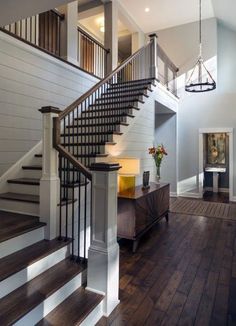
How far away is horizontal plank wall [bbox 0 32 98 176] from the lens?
367 centimetres

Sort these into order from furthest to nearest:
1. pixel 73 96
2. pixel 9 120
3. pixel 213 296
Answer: pixel 73 96 → pixel 9 120 → pixel 213 296

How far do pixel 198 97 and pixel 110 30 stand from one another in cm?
338

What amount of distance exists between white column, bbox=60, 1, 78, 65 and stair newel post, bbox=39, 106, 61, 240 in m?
3.26

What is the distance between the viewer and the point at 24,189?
3.48m

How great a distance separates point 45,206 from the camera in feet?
8.64

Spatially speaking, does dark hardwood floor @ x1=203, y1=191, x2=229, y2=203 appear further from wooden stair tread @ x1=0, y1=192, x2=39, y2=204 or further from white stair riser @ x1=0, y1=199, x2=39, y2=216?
white stair riser @ x1=0, y1=199, x2=39, y2=216

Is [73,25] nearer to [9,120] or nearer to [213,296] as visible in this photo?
[9,120]

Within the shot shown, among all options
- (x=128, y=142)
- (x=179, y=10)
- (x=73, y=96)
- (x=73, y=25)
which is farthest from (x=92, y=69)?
(x=128, y=142)

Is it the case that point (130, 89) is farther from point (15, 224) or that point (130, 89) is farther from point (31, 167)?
point (15, 224)

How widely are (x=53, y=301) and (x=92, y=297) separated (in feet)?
1.11

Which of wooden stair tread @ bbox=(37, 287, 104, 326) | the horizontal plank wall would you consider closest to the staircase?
wooden stair tread @ bbox=(37, 287, 104, 326)

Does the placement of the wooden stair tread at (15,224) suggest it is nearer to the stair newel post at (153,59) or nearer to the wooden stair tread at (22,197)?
the wooden stair tread at (22,197)

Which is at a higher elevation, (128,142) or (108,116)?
(108,116)

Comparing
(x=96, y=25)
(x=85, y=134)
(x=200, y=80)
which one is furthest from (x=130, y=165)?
(x=96, y=25)
